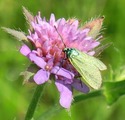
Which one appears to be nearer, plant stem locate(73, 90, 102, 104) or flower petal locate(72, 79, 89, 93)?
flower petal locate(72, 79, 89, 93)

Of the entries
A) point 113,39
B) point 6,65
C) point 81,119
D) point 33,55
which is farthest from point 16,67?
point 33,55

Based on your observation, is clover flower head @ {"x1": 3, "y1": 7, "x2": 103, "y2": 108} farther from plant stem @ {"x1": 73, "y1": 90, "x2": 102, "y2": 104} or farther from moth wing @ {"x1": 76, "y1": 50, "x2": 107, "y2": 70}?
plant stem @ {"x1": 73, "y1": 90, "x2": 102, "y2": 104}

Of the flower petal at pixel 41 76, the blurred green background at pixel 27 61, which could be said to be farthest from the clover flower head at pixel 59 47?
the blurred green background at pixel 27 61

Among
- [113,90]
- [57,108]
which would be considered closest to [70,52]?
[57,108]

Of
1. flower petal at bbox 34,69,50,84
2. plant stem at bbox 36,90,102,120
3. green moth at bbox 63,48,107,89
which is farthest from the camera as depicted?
plant stem at bbox 36,90,102,120

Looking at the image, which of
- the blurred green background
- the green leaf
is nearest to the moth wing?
the green leaf
